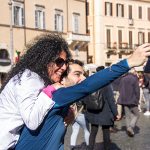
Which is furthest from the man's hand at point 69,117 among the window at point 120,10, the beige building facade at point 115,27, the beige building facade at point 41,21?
the window at point 120,10

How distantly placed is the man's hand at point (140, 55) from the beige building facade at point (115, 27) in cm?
5107

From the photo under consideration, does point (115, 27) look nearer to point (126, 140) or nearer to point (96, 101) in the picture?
point (126, 140)

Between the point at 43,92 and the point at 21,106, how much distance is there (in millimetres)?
143

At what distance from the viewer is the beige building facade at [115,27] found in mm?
57188

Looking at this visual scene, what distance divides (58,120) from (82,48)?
44776mm

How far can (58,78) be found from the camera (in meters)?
3.42

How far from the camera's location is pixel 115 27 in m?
60.1

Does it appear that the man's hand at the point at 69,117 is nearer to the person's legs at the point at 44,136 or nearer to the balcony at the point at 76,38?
the person's legs at the point at 44,136

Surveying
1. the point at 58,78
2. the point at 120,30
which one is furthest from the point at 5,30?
the point at 58,78

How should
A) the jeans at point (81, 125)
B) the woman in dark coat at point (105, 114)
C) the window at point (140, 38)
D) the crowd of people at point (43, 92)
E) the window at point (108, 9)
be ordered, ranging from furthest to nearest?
the window at point (140, 38) < the window at point (108, 9) < the jeans at point (81, 125) < the woman in dark coat at point (105, 114) < the crowd of people at point (43, 92)

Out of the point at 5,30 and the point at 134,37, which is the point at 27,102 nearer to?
the point at 5,30

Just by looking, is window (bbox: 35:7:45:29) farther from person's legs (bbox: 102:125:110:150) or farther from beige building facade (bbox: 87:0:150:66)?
person's legs (bbox: 102:125:110:150)

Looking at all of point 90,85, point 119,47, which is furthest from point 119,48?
point 90,85

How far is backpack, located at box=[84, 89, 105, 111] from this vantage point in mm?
8461
